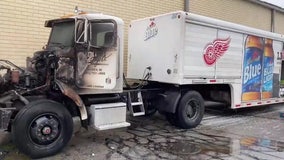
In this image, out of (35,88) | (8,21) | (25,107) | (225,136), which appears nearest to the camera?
(25,107)

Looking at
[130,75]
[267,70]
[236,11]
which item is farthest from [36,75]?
[236,11]

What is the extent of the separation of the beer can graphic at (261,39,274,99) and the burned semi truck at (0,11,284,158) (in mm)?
33

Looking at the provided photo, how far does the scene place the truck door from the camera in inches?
267

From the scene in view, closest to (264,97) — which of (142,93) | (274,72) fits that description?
(274,72)

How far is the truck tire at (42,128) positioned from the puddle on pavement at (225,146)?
2.07m

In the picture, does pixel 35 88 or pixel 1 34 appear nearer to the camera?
pixel 35 88

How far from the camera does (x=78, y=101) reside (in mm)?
6562

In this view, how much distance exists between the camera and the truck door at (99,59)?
22.3ft

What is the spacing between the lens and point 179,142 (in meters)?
7.31

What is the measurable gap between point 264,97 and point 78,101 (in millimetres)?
6954

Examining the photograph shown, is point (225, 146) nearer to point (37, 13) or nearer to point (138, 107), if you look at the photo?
point (138, 107)

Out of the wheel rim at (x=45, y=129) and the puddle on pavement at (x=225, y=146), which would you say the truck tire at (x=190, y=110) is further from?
the wheel rim at (x=45, y=129)

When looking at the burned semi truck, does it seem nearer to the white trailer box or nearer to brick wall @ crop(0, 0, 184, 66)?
the white trailer box

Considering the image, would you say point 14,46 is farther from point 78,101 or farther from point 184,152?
point 184,152
